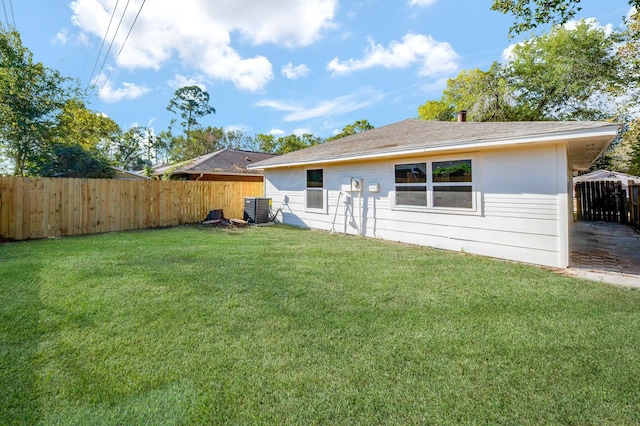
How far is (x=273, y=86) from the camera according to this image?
1988 centimetres

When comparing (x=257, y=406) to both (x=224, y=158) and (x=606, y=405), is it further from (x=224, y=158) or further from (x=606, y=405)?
(x=224, y=158)

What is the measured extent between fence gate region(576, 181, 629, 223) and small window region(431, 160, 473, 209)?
9.58 metres

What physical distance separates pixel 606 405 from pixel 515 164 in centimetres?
460

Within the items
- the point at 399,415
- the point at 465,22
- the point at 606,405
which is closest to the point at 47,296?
the point at 399,415

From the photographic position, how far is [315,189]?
9750 mm

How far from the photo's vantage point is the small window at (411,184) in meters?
6.81

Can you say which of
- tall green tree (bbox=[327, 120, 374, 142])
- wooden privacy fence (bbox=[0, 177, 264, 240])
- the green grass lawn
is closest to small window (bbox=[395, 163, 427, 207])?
the green grass lawn

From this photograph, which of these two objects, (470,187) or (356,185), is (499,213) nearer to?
(470,187)

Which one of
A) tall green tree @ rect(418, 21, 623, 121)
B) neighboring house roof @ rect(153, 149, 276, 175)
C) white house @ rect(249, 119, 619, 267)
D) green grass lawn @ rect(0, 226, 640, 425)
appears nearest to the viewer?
green grass lawn @ rect(0, 226, 640, 425)

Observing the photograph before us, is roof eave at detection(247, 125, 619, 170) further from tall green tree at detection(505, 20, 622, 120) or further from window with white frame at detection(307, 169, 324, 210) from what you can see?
tall green tree at detection(505, 20, 622, 120)

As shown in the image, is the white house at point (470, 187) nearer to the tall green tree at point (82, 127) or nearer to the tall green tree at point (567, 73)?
the tall green tree at point (567, 73)

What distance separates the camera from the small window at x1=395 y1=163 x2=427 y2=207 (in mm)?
6812

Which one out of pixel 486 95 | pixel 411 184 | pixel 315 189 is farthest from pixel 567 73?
pixel 315 189

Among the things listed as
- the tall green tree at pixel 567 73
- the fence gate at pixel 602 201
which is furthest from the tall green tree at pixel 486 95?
the fence gate at pixel 602 201
